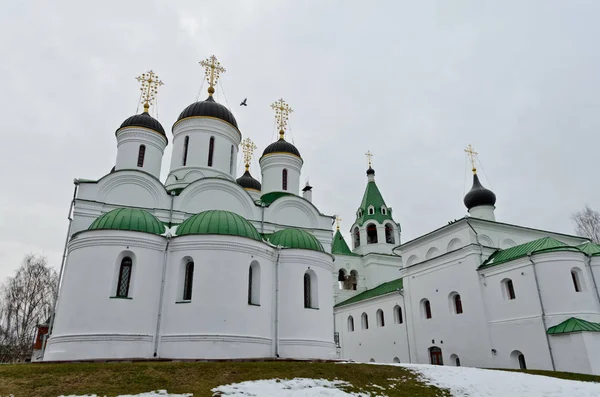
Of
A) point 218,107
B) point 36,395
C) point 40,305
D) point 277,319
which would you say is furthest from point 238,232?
point 40,305

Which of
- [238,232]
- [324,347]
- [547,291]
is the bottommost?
[324,347]

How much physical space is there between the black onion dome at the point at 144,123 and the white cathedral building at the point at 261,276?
0.23ft

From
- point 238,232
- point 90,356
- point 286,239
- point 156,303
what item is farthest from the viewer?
point 286,239

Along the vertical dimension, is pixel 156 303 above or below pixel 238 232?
below

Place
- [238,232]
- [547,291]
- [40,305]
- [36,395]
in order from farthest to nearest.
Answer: [40,305]
[547,291]
[238,232]
[36,395]

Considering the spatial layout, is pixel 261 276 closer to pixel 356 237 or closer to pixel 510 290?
pixel 510 290

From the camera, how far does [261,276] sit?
13664 mm

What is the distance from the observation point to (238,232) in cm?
1347

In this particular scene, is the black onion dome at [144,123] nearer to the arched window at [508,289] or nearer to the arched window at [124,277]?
the arched window at [124,277]

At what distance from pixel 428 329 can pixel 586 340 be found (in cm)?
790

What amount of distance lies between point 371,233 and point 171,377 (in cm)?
2540

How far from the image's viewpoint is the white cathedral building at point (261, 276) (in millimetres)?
12164

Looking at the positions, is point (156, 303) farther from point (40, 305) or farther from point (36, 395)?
point (40, 305)

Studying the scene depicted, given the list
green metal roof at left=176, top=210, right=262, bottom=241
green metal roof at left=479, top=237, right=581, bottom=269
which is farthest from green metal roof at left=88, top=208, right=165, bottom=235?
green metal roof at left=479, top=237, right=581, bottom=269
